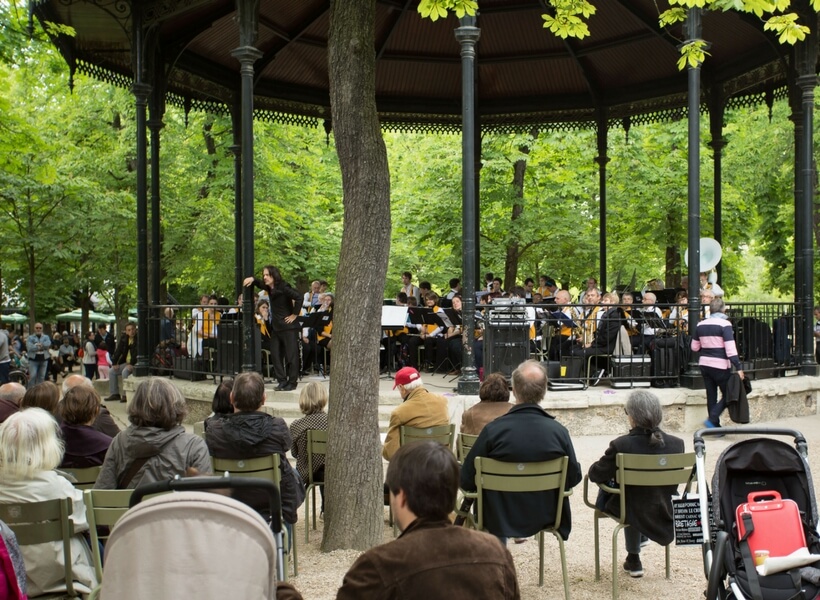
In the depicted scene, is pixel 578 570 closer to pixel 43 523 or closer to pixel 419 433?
pixel 419 433

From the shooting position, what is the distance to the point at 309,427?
25.8ft

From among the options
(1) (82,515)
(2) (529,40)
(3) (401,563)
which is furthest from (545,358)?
(3) (401,563)

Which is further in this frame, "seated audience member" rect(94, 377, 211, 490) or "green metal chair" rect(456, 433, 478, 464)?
"green metal chair" rect(456, 433, 478, 464)

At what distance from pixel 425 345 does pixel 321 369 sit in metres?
2.24

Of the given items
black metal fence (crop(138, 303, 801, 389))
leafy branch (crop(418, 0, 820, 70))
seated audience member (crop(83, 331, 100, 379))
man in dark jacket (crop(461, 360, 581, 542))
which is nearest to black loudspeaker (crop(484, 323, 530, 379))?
black metal fence (crop(138, 303, 801, 389))

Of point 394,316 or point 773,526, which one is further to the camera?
point 394,316

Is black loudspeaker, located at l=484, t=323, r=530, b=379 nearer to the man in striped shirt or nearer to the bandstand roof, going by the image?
the man in striped shirt

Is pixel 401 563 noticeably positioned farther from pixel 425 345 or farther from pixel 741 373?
pixel 425 345

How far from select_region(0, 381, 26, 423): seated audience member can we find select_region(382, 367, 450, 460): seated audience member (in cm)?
302

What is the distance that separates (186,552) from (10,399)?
5.48m

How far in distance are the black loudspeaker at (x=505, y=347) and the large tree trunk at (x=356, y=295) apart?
Answer: 5.68 m

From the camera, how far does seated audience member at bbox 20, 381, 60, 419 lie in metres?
6.85

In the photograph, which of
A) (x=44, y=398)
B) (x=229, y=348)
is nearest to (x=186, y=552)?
(x=44, y=398)

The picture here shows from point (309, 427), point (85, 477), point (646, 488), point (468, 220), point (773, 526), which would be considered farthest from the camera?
point (468, 220)
